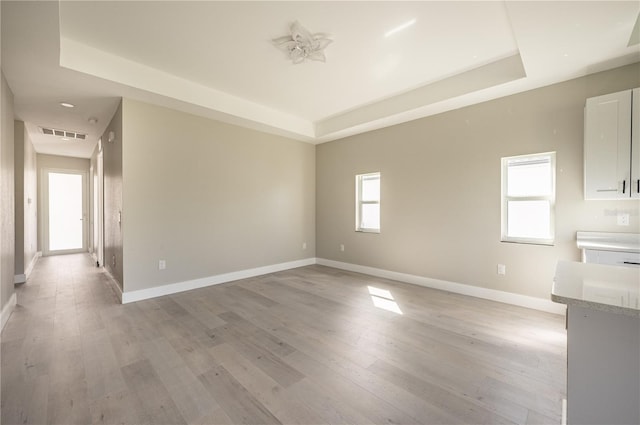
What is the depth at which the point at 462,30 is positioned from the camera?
247cm

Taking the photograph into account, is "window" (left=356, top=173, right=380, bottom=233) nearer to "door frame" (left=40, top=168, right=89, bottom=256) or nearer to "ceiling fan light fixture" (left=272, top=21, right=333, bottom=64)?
"ceiling fan light fixture" (left=272, top=21, right=333, bottom=64)

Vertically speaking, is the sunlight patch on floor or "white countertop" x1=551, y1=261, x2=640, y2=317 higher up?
"white countertop" x1=551, y1=261, x2=640, y2=317

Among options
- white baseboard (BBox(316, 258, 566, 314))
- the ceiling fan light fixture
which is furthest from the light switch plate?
the ceiling fan light fixture

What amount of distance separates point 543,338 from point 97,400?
11.4 feet

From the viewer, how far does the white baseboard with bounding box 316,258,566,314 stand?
3.07 meters

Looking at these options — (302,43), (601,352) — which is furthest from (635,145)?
(302,43)

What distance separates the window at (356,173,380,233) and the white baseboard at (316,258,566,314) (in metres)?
0.75

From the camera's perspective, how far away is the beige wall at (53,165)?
638 centimetres

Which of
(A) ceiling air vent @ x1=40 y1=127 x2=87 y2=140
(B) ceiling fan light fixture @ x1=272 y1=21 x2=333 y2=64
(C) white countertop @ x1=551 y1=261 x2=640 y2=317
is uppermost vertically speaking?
(B) ceiling fan light fixture @ x1=272 y1=21 x2=333 y2=64

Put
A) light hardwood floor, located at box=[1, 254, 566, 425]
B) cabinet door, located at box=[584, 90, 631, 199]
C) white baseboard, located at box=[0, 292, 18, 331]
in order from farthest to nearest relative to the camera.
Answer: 1. white baseboard, located at box=[0, 292, 18, 331]
2. cabinet door, located at box=[584, 90, 631, 199]
3. light hardwood floor, located at box=[1, 254, 566, 425]

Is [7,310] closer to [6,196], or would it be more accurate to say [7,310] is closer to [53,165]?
[6,196]

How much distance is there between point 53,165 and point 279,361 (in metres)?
8.08

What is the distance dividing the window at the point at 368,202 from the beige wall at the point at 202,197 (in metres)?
1.22

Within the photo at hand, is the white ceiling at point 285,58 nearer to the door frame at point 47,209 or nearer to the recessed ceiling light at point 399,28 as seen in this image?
the recessed ceiling light at point 399,28
